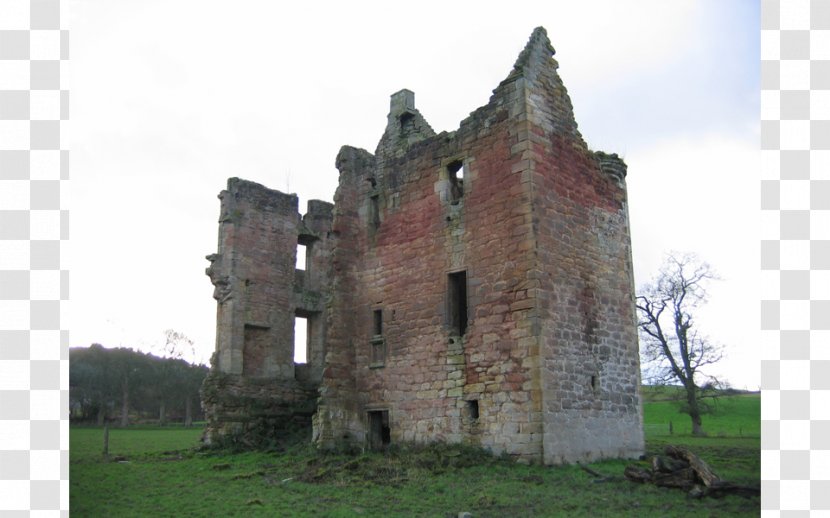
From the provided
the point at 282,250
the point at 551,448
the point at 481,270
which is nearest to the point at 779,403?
the point at 551,448

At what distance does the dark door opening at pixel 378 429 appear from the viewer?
16625 millimetres

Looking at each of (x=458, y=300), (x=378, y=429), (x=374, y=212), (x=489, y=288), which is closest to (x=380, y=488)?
(x=489, y=288)

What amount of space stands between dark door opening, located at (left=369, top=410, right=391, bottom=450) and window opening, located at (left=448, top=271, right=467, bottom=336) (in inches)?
122

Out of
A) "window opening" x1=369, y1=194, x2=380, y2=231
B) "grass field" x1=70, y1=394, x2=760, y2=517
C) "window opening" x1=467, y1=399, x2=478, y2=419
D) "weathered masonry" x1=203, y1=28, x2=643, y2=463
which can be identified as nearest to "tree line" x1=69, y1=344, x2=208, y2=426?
"weathered masonry" x1=203, y1=28, x2=643, y2=463

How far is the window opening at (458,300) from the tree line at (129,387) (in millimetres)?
36450

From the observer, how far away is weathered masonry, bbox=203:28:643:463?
533 inches

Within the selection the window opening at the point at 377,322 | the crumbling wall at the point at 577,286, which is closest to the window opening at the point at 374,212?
the window opening at the point at 377,322

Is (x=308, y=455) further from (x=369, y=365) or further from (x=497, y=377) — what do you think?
(x=497, y=377)

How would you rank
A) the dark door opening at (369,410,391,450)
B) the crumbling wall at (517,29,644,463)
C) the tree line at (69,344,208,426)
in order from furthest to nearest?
the tree line at (69,344,208,426)
the dark door opening at (369,410,391,450)
the crumbling wall at (517,29,644,463)

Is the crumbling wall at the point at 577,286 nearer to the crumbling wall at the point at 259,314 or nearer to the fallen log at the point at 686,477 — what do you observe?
the fallen log at the point at 686,477

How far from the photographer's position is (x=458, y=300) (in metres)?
15.5

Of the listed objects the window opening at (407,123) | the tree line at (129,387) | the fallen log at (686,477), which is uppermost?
the window opening at (407,123)

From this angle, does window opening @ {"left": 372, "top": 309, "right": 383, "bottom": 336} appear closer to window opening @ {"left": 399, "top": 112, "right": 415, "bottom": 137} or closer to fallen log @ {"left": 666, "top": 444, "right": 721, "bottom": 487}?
window opening @ {"left": 399, "top": 112, "right": 415, "bottom": 137}

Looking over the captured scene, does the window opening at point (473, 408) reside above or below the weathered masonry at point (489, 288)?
below
